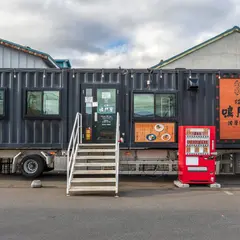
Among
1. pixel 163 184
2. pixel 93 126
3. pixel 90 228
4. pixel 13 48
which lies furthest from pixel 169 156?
pixel 13 48

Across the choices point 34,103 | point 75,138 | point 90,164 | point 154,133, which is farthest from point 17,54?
point 90,164

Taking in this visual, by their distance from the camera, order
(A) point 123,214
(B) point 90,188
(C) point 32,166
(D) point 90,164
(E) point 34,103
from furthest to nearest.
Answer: (E) point 34,103 < (C) point 32,166 < (D) point 90,164 < (B) point 90,188 < (A) point 123,214

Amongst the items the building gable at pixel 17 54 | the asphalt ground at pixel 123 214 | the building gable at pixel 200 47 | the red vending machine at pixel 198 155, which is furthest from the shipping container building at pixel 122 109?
the building gable at pixel 200 47

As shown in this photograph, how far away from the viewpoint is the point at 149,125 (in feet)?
35.7

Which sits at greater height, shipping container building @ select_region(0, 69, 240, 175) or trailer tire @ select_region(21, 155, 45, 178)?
shipping container building @ select_region(0, 69, 240, 175)

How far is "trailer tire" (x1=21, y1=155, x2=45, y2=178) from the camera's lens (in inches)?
424

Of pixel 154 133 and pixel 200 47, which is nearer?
pixel 154 133

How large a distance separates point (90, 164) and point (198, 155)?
3.15 m

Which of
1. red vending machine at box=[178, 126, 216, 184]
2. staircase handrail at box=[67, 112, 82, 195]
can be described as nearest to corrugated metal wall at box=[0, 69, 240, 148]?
staircase handrail at box=[67, 112, 82, 195]

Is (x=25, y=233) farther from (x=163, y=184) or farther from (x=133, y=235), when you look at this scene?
(x=163, y=184)

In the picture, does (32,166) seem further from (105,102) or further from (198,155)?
(198,155)

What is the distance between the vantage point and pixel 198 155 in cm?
966

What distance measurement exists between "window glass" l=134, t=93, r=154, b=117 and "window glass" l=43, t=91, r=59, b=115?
2.61 m

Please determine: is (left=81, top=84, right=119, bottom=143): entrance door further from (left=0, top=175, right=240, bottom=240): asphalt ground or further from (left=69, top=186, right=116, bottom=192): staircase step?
(left=69, top=186, right=116, bottom=192): staircase step
